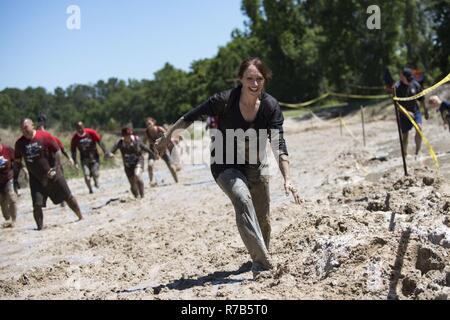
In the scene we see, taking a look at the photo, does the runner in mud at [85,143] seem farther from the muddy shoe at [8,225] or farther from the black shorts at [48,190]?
the black shorts at [48,190]

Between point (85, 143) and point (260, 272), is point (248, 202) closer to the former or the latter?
point (260, 272)

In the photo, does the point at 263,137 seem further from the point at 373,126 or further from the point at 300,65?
the point at 300,65

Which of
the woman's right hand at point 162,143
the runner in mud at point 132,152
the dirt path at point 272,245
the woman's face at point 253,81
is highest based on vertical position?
the woman's face at point 253,81

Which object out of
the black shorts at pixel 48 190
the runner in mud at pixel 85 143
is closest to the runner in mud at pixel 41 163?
the black shorts at pixel 48 190

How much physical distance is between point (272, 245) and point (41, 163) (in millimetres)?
4717

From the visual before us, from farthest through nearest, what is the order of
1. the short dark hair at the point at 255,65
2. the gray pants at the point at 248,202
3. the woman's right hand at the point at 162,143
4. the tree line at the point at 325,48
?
the tree line at the point at 325,48 < the woman's right hand at the point at 162,143 < the short dark hair at the point at 255,65 < the gray pants at the point at 248,202

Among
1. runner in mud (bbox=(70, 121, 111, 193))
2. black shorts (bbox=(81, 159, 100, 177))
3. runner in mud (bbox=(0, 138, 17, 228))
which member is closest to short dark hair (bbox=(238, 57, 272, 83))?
runner in mud (bbox=(0, 138, 17, 228))

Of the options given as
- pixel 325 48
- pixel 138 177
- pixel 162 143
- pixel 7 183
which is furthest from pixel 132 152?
pixel 325 48

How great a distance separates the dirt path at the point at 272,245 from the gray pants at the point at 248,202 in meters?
0.27

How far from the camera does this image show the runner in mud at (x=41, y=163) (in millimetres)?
9156

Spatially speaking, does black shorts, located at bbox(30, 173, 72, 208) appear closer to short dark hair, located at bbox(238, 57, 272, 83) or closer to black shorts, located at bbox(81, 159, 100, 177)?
black shorts, located at bbox(81, 159, 100, 177)

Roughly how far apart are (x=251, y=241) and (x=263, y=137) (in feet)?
3.20

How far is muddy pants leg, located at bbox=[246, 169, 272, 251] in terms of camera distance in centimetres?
524
